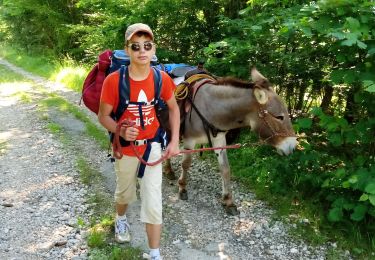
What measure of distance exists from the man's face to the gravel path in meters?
2.14

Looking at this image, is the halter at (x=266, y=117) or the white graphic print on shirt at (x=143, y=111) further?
the halter at (x=266, y=117)

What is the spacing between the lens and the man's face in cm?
314

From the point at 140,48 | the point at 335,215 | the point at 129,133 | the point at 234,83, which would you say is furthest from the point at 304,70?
the point at 129,133

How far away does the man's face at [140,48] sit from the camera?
314cm

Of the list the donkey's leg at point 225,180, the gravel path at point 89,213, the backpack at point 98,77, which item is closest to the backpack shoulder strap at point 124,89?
the backpack at point 98,77

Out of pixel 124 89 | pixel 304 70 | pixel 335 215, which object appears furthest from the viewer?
pixel 304 70

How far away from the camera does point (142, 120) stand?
3.43 m

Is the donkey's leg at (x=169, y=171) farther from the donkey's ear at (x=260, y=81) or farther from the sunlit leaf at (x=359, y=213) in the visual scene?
the sunlit leaf at (x=359, y=213)

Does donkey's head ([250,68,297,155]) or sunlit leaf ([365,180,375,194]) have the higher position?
donkey's head ([250,68,297,155])

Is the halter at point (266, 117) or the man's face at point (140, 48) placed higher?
the man's face at point (140, 48)

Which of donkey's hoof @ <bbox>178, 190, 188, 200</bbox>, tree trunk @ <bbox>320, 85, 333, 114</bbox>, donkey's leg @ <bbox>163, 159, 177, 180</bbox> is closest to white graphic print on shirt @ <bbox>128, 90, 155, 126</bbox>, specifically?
donkey's hoof @ <bbox>178, 190, 188, 200</bbox>

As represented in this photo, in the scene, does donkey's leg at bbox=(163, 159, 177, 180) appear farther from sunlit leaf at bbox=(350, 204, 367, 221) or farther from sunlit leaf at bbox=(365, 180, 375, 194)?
sunlit leaf at bbox=(365, 180, 375, 194)

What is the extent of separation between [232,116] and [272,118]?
0.56 m

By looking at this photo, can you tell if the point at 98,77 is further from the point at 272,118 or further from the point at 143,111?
the point at 272,118
